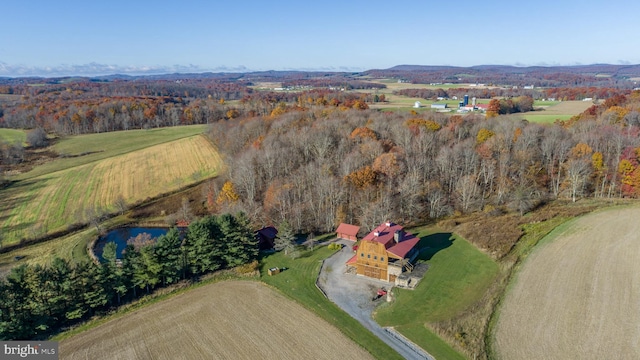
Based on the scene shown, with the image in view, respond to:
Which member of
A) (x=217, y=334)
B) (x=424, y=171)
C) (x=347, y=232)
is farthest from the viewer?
(x=424, y=171)

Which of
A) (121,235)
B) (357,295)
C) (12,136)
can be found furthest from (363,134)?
(12,136)

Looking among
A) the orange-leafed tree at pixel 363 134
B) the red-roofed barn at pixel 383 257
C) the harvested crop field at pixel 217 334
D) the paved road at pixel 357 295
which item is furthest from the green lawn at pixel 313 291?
the orange-leafed tree at pixel 363 134

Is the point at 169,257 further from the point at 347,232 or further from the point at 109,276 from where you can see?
the point at 347,232

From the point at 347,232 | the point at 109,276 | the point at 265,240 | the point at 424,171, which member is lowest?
the point at 265,240

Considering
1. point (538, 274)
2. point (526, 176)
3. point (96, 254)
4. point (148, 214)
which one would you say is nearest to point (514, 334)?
point (538, 274)

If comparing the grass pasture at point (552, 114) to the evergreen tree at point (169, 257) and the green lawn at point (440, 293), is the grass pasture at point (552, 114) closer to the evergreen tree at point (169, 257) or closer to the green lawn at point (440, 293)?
the green lawn at point (440, 293)

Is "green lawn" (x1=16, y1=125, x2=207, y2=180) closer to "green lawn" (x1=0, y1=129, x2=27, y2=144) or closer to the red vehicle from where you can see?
"green lawn" (x1=0, y1=129, x2=27, y2=144)
